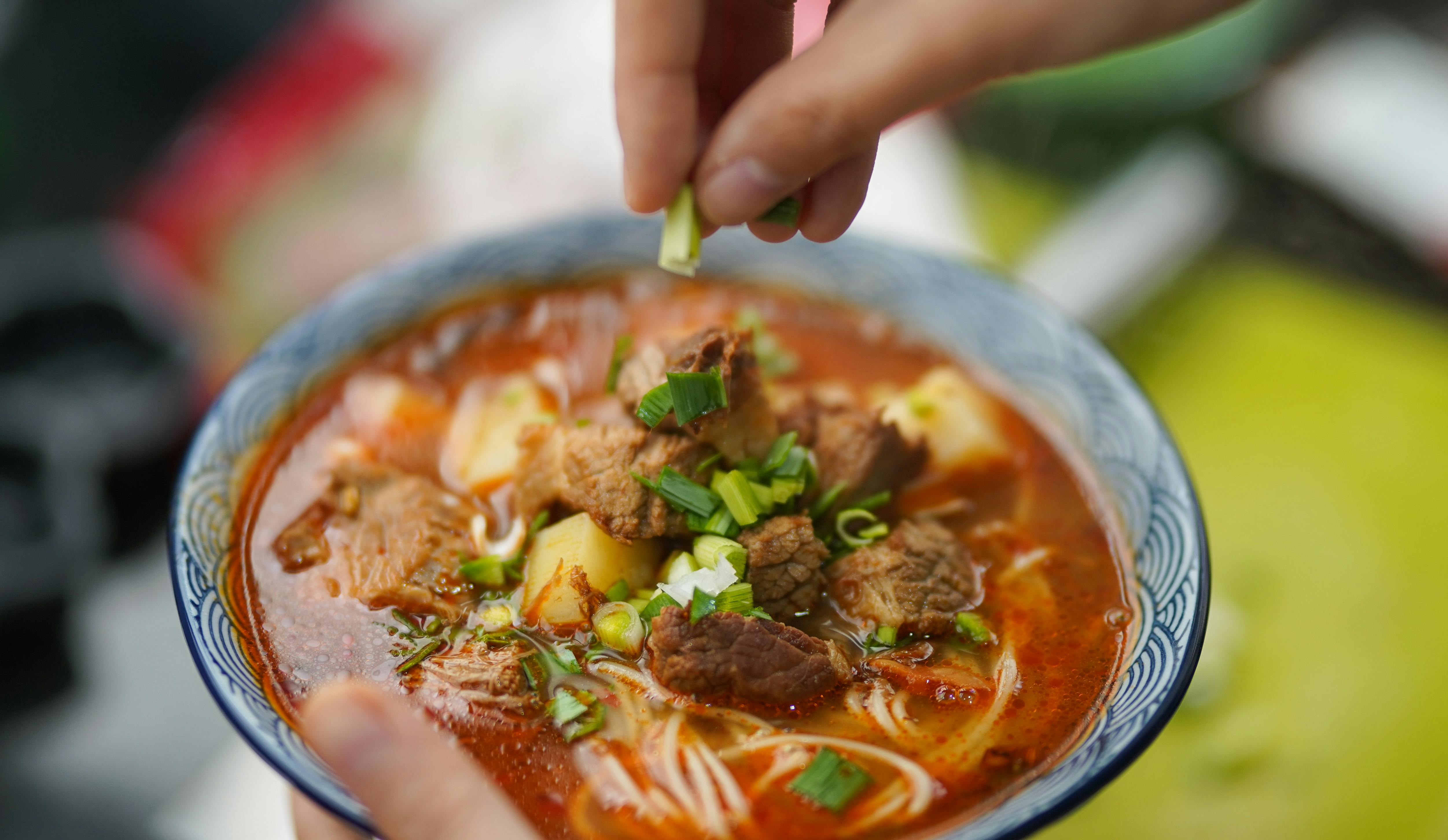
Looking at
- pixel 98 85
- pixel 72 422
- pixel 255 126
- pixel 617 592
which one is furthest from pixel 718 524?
pixel 98 85

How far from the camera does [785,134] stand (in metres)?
1.94

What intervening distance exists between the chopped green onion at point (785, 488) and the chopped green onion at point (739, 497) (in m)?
0.05

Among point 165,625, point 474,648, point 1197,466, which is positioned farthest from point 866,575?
point 165,625

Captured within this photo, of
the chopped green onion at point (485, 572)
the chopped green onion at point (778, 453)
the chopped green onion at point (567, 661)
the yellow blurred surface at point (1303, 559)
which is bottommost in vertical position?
the yellow blurred surface at point (1303, 559)

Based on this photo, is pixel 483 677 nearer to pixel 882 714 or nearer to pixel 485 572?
pixel 485 572

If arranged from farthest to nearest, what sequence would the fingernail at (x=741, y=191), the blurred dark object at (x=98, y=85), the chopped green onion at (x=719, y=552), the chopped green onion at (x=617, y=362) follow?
1. the blurred dark object at (x=98, y=85)
2. the chopped green onion at (x=617, y=362)
3. the chopped green onion at (x=719, y=552)
4. the fingernail at (x=741, y=191)

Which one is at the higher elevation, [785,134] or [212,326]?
[785,134]

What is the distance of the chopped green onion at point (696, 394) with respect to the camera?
7.79 ft

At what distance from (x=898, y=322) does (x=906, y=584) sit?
3.82 feet

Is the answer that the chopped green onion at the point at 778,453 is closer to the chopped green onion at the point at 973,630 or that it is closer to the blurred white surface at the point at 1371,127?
the chopped green onion at the point at 973,630

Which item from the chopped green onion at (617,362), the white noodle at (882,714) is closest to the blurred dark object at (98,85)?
the chopped green onion at (617,362)

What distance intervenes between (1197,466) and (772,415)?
2.60 m

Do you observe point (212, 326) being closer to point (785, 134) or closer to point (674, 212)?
point (674, 212)

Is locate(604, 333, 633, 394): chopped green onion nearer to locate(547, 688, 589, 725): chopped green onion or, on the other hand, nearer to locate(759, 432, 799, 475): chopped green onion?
locate(759, 432, 799, 475): chopped green onion
